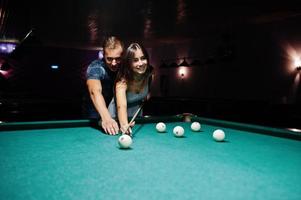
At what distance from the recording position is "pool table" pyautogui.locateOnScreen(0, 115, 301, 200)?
1.04 m

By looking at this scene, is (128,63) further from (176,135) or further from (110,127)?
(176,135)

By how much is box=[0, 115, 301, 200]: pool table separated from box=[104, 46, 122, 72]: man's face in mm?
898

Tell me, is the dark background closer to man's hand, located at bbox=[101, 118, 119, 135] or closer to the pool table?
man's hand, located at bbox=[101, 118, 119, 135]

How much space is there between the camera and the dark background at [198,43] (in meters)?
6.39

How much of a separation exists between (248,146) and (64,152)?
1.23m

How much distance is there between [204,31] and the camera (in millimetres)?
9234

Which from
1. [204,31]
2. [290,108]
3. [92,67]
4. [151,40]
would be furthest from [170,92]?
[92,67]

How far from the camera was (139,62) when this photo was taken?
283 centimetres

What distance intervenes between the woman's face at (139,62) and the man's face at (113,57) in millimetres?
303

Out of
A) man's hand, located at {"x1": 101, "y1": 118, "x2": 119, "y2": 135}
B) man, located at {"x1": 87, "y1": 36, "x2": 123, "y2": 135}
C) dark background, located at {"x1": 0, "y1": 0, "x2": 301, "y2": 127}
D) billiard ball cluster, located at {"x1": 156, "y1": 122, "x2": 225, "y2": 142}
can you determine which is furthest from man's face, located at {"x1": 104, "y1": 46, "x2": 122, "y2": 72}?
dark background, located at {"x1": 0, "y1": 0, "x2": 301, "y2": 127}

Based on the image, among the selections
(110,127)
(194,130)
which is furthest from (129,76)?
(194,130)

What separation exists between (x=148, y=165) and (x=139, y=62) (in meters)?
1.58

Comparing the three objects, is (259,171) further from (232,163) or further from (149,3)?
(149,3)

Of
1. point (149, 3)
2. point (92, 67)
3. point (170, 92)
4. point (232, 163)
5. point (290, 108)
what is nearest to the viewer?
point (232, 163)
